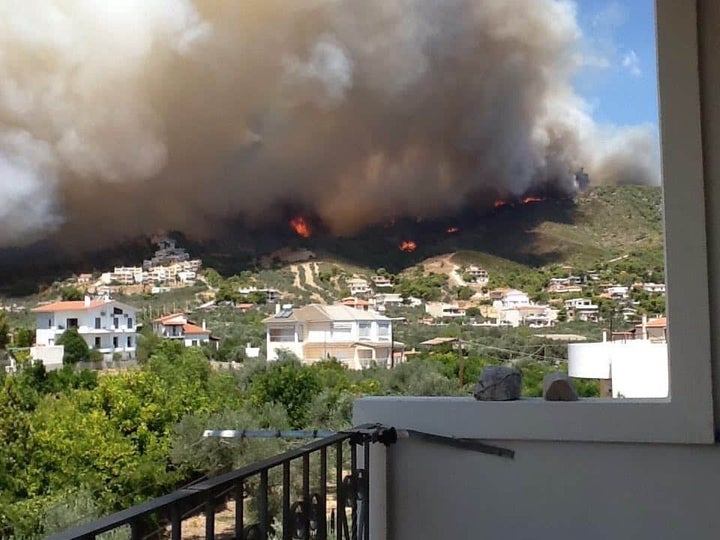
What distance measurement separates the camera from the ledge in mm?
1633

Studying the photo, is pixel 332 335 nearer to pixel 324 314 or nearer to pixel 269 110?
pixel 324 314

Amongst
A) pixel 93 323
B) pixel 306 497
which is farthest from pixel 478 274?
pixel 93 323

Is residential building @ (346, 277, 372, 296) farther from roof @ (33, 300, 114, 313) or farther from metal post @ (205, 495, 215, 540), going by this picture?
metal post @ (205, 495, 215, 540)

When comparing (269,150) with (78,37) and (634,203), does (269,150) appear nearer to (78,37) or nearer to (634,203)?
(78,37)

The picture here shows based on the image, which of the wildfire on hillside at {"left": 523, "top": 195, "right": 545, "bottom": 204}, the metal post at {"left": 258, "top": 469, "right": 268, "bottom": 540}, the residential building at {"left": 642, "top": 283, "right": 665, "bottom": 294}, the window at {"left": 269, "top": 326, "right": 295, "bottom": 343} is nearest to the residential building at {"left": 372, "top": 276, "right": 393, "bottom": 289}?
the window at {"left": 269, "top": 326, "right": 295, "bottom": 343}

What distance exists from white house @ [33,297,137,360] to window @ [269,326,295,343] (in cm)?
63

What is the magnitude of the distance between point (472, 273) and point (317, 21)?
1.23 m

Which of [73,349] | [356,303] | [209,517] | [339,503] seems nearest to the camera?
[209,517]

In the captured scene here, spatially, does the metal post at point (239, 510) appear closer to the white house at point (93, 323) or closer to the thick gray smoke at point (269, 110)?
the thick gray smoke at point (269, 110)

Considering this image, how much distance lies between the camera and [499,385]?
5.87 ft

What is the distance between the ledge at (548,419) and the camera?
1.63 metres

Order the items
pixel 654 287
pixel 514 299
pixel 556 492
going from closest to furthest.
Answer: pixel 556 492
pixel 654 287
pixel 514 299

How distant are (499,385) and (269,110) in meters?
1.80

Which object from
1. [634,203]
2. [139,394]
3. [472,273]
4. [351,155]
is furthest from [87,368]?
[634,203]
